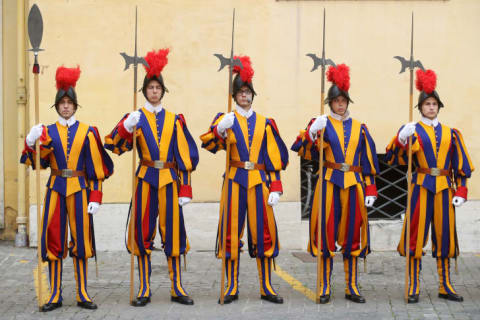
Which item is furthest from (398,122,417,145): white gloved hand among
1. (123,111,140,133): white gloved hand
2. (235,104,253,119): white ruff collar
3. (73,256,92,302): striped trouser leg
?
(73,256,92,302): striped trouser leg

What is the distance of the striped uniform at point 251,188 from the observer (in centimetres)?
675

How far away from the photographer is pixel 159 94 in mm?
6723

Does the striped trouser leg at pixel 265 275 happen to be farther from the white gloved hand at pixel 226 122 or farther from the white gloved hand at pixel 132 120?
the white gloved hand at pixel 132 120

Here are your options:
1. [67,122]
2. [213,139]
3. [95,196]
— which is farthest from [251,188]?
[67,122]

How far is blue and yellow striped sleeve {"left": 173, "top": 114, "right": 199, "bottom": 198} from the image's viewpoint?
6719 mm

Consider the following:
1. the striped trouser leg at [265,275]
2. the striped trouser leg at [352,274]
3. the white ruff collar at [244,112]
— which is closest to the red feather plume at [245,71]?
the white ruff collar at [244,112]

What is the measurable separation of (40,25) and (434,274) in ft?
14.7

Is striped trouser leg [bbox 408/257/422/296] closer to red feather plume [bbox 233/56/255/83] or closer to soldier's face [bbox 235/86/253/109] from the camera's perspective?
soldier's face [bbox 235/86/253/109]

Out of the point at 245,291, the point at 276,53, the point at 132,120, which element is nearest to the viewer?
the point at 132,120

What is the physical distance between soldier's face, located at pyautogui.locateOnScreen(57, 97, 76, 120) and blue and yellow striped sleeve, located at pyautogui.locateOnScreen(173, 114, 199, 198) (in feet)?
2.91

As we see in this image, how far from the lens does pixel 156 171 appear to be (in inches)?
263

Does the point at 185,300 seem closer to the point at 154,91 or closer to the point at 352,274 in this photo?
the point at 352,274

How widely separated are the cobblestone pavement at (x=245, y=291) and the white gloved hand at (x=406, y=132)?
1392mm

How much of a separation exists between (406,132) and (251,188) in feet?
4.52
